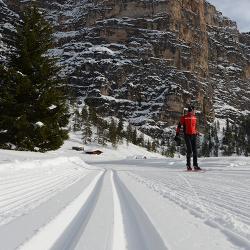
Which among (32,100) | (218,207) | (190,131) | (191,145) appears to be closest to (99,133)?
(32,100)

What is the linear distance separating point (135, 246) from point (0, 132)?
20873 millimetres

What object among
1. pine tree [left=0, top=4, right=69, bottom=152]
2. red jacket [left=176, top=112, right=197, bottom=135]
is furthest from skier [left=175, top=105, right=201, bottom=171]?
pine tree [left=0, top=4, right=69, bottom=152]

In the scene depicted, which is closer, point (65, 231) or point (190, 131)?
point (65, 231)

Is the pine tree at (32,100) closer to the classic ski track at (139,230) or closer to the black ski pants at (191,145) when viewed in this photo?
the black ski pants at (191,145)

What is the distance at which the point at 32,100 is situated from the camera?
76.4ft

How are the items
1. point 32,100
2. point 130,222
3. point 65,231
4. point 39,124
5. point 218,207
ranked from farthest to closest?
point 32,100 → point 39,124 → point 218,207 → point 130,222 → point 65,231

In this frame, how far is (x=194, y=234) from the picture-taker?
10.3 ft

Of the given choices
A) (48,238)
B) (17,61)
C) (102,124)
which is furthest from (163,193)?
(102,124)

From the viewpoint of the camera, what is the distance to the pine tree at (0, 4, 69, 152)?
22500 mm

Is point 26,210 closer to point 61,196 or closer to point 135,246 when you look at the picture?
point 61,196

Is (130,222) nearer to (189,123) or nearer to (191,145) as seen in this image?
(189,123)

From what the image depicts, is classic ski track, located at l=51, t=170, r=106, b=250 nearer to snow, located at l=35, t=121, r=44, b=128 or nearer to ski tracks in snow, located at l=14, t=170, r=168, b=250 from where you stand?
ski tracks in snow, located at l=14, t=170, r=168, b=250

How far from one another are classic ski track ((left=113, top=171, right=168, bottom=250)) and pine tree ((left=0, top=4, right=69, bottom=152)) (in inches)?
720

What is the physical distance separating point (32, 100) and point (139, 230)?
816 inches
